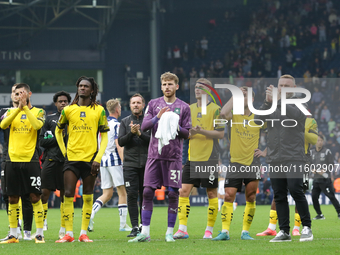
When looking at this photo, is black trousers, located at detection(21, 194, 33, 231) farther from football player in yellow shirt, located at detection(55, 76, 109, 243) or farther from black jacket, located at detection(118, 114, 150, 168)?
black jacket, located at detection(118, 114, 150, 168)

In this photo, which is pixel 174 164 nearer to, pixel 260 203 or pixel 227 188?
pixel 227 188

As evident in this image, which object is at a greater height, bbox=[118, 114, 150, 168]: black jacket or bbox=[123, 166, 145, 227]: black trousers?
bbox=[118, 114, 150, 168]: black jacket

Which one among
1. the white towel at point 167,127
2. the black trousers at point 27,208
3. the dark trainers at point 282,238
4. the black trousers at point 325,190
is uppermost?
the white towel at point 167,127

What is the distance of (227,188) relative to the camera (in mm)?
8070

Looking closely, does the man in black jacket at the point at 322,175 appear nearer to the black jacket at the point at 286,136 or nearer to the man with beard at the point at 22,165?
the black jacket at the point at 286,136

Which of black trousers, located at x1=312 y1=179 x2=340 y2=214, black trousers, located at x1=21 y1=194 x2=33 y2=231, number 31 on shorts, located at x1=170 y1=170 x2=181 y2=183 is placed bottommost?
black trousers, located at x1=312 y1=179 x2=340 y2=214

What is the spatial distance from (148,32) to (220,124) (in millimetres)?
28999

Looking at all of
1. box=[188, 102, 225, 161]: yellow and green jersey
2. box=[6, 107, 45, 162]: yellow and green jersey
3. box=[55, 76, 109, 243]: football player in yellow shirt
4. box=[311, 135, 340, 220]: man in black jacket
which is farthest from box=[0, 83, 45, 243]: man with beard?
box=[311, 135, 340, 220]: man in black jacket

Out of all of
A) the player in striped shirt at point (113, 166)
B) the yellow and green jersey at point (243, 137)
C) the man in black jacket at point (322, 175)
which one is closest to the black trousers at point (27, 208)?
the player in striped shirt at point (113, 166)

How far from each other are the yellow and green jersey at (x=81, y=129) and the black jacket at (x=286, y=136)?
2485 millimetres

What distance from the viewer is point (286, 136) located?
7.60 m

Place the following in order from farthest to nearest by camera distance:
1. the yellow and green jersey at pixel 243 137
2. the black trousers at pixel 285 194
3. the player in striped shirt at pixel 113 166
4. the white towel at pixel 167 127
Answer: the player in striped shirt at pixel 113 166, the yellow and green jersey at pixel 243 137, the black trousers at pixel 285 194, the white towel at pixel 167 127

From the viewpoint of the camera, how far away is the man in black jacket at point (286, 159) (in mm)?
7422

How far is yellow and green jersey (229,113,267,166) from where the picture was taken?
8.29 metres
